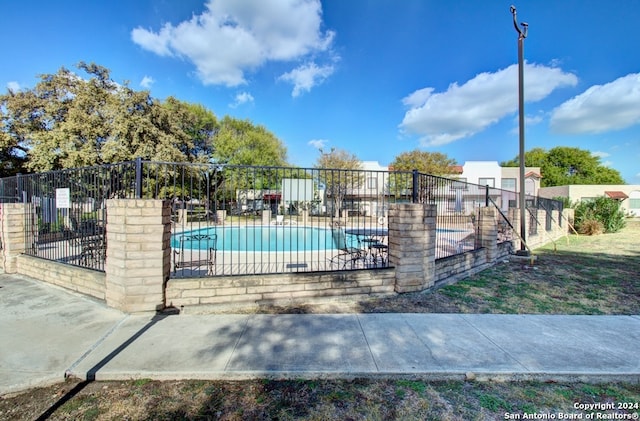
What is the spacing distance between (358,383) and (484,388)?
46.6 inches

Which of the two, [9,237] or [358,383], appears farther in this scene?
[9,237]

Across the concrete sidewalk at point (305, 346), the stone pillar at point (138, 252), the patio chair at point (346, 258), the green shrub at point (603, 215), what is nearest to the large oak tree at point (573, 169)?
the green shrub at point (603, 215)

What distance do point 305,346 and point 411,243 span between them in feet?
9.03

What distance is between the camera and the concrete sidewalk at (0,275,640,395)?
2.80 metres

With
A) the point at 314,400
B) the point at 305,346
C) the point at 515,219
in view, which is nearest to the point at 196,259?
the point at 305,346

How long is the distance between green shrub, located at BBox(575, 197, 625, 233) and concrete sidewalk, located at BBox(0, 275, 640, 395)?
54.6 feet

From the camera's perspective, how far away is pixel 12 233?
20.3 feet

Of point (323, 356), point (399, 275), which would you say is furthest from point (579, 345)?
point (323, 356)

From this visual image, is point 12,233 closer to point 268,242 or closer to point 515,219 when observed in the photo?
point 268,242

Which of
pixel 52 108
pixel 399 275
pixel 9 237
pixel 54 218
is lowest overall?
pixel 399 275

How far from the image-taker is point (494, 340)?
3.51 metres

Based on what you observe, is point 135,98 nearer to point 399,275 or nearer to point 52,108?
point 52,108

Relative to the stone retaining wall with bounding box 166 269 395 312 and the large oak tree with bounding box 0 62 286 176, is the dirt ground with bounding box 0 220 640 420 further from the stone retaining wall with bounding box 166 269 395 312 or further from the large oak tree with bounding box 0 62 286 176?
the large oak tree with bounding box 0 62 286 176

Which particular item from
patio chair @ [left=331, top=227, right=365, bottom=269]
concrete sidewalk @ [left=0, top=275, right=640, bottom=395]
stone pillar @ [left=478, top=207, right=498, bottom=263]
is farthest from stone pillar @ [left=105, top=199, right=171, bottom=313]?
stone pillar @ [left=478, top=207, right=498, bottom=263]
